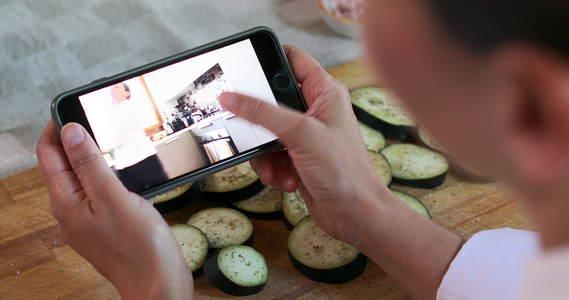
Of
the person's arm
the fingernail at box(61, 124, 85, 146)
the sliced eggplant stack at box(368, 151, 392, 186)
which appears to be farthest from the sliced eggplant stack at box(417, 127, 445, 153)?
the fingernail at box(61, 124, 85, 146)

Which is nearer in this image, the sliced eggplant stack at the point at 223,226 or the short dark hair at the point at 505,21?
the short dark hair at the point at 505,21

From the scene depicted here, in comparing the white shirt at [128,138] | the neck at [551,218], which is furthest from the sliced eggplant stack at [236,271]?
the neck at [551,218]

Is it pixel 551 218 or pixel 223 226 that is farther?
pixel 223 226

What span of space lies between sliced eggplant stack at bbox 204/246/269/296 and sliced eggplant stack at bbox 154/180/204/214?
192 mm

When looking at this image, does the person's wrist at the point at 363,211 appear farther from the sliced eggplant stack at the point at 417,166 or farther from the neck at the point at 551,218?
the neck at the point at 551,218

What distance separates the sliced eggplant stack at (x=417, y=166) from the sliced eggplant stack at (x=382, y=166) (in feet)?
0.11

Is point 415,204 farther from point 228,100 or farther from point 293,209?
point 228,100

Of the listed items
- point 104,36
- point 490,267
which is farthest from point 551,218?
point 104,36

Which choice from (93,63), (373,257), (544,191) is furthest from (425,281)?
(93,63)

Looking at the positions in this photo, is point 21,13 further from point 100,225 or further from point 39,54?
point 100,225

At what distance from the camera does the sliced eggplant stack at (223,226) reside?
1.03m

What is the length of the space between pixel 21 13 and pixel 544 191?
2.08 m

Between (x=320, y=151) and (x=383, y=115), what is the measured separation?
1.57 feet

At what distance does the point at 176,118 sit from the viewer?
0.96 meters
